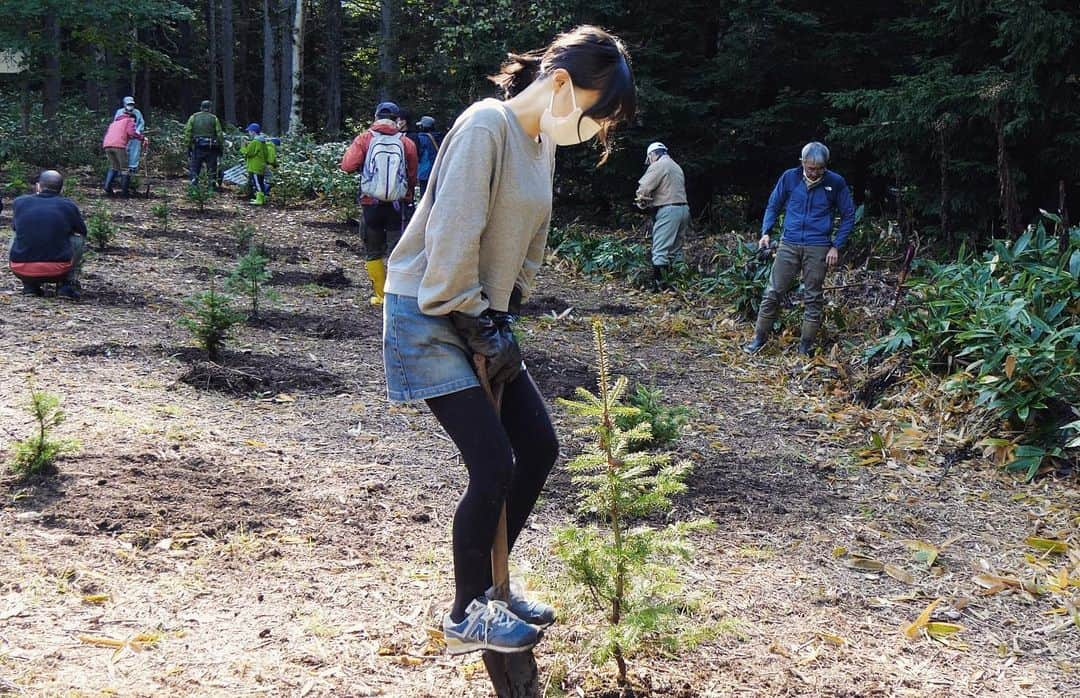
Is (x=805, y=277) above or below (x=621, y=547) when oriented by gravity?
above

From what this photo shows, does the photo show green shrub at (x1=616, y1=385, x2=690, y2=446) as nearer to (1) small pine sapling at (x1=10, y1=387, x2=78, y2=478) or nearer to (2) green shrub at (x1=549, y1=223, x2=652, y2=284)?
(1) small pine sapling at (x1=10, y1=387, x2=78, y2=478)

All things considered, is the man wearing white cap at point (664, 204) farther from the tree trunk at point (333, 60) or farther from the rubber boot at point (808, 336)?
the tree trunk at point (333, 60)

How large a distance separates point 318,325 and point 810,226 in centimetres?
439

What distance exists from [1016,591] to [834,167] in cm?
1114

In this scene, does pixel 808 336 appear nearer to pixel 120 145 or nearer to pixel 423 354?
pixel 423 354

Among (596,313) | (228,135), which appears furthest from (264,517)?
(228,135)

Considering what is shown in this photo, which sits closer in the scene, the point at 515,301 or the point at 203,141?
the point at 515,301

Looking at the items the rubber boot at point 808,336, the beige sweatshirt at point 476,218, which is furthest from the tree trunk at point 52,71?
the beige sweatshirt at point 476,218

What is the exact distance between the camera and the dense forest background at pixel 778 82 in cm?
971

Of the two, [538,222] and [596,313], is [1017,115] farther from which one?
[538,222]

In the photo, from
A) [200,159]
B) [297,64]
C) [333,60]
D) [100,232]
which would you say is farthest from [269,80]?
[100,232]

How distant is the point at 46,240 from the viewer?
29.0 feet

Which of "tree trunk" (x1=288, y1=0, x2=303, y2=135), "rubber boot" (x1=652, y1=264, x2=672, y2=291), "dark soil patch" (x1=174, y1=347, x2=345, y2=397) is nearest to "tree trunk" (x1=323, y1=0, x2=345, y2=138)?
"tree trunk" (x1=288, y1=0, x2=303, y2=135)

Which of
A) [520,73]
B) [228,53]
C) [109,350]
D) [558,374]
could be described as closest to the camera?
[520,73]
